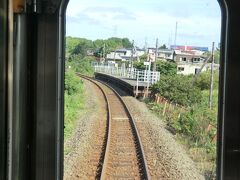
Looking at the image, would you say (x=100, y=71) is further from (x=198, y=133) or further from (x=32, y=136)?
(x=32, y=136)

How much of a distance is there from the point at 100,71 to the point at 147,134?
2.83 metres

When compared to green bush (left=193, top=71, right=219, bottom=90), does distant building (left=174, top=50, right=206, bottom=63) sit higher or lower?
higher

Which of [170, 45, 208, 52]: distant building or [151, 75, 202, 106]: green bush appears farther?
[151, 75, 202, 106]: green bush

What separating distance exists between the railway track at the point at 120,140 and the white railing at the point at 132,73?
788 millimetres

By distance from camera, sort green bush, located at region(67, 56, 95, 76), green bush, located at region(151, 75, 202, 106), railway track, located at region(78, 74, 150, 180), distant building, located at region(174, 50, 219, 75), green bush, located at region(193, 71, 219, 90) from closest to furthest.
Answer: green bush, located at region(193, 71, 219, 90) < green bush, located at region(67, 56, 95, 76) < distant building, located at region(174, 50, 219, 75) < green bush, located at region(151, 75, 202, 106) < railway track, located at region(78, 74, 150, 180)

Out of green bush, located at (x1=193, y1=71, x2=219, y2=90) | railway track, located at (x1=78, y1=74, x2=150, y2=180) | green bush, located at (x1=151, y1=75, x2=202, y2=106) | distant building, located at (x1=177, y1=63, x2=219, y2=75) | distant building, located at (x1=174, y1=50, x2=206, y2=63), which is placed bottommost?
railway track, located at (x1=78, y1=74, x2=150, y2=180)

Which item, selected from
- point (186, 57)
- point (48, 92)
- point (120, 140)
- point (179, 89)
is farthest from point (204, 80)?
point (120, 140)

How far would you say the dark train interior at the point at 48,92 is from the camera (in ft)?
5.76

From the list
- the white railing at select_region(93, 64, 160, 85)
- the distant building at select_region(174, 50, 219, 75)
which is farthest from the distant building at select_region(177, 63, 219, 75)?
the white railing at select_region(93, 64, 160, 85)

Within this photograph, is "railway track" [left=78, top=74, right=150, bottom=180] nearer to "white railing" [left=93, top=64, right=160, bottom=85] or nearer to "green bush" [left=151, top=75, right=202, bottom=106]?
Result: "white railing" [left=93, top=64, right=160, bottom=85]

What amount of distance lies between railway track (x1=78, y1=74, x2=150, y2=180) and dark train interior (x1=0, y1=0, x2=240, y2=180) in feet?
7.04

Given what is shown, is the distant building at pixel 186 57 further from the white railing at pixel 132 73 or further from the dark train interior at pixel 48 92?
the dark train interior at pixel 48 92

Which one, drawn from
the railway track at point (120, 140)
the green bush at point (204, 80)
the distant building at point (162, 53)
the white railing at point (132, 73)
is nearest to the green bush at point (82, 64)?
the white railing at point (132, 73)

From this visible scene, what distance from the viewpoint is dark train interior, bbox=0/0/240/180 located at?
1755 mm
